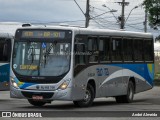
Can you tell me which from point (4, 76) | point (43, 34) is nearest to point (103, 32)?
point (43, 34)

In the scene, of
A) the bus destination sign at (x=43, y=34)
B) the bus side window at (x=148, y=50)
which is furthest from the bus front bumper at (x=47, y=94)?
the bus side window at (x=148, y=50)

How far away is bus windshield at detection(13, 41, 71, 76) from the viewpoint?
1898cm

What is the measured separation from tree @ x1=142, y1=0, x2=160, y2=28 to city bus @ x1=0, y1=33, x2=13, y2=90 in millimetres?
21232

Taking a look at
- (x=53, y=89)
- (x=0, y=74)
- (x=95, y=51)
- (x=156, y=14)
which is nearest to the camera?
(x=53, y=89)

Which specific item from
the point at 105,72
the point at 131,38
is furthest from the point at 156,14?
the point at 105,72

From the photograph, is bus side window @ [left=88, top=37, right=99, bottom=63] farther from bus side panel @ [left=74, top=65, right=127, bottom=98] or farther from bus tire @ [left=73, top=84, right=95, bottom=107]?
bus tire @ [left=73, top=84, right=95, bottom=107]

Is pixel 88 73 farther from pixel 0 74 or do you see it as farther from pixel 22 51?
pixel 0 74

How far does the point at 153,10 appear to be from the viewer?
1703 inches

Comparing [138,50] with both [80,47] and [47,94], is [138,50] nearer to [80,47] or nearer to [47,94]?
[80,47]

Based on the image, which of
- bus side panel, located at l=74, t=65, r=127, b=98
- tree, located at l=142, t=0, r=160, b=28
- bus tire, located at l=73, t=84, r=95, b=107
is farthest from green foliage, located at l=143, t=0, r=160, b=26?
bus tire, located at l=73, t=84, r=95, b=107

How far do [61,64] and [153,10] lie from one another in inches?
998

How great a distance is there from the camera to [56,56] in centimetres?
1908

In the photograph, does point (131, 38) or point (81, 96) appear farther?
point (131, 38)

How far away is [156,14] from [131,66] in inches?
804
